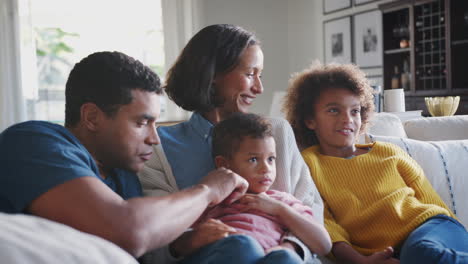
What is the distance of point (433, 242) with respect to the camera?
1.48 meters

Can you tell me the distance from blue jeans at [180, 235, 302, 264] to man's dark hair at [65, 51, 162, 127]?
408 mm

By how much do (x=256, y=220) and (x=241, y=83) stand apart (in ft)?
1.57

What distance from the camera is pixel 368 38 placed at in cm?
574

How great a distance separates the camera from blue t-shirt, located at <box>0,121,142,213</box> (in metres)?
1.02

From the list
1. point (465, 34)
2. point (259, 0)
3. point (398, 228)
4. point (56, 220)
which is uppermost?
point (259, 0)

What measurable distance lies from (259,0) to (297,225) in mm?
5454

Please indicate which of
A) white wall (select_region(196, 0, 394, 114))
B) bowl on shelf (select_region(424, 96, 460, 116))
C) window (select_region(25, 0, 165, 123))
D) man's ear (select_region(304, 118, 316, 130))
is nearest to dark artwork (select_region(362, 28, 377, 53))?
white wall (select_region(196, 0, 394, 114))

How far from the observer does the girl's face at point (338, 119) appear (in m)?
1.88

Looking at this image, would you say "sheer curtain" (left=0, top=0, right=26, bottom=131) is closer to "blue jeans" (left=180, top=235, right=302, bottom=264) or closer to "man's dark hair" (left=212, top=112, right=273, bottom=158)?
"man's dark hair" (left=212, top=112, right=273, bottom=158)

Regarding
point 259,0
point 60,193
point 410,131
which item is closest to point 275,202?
point 60,193

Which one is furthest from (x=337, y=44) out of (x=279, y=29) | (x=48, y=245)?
(x=48, y=245)

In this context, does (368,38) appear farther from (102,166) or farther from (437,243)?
(102,166)

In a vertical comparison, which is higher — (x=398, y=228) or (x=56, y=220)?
A: (x=56, y=220)

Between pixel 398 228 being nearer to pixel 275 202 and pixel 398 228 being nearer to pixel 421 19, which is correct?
pixel 275 202
